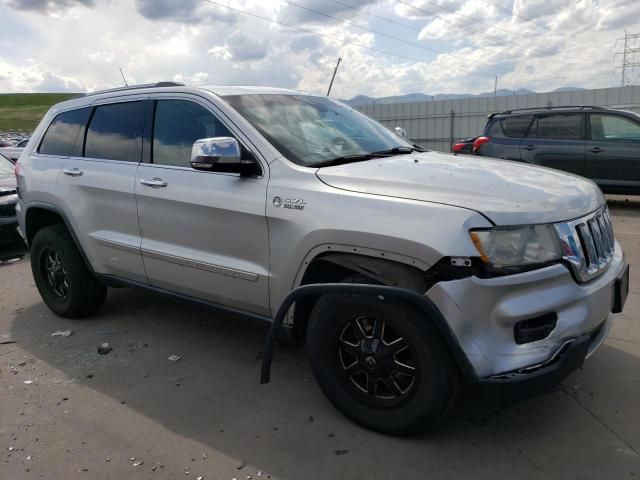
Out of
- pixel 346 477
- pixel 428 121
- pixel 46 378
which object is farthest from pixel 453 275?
pixel 428 121

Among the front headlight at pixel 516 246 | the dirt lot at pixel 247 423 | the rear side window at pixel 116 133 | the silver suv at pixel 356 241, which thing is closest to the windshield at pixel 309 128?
the silver suv at pixel 356 241

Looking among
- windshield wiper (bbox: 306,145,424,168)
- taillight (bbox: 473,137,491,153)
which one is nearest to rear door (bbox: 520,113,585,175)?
taillight (bbox: 473,137,491,153)

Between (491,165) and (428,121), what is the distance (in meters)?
18.2

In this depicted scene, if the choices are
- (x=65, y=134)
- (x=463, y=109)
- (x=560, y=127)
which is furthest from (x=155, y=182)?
(x=463, y=109)

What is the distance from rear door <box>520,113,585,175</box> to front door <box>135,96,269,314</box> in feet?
23.6

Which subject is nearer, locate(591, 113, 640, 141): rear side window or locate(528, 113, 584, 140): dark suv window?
locate(591, 113, 640, 141): rear side window

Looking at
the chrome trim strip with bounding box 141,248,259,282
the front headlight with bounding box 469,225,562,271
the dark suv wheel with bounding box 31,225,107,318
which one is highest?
the front headlight with bounding box 469,225,562,271

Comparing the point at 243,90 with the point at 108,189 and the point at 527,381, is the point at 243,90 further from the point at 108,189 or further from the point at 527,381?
the point at 527,381

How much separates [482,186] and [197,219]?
1716mm

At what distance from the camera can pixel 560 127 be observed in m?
9.30

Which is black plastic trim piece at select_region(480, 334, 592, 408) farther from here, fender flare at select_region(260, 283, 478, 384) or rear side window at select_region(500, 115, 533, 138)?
rear side window at select_region(500, 115, 533, 138)

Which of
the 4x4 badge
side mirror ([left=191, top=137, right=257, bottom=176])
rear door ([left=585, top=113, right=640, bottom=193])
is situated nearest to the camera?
the 4x4 badge

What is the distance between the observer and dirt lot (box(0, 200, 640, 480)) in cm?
261

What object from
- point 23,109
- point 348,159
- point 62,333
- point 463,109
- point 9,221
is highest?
point 23,109
